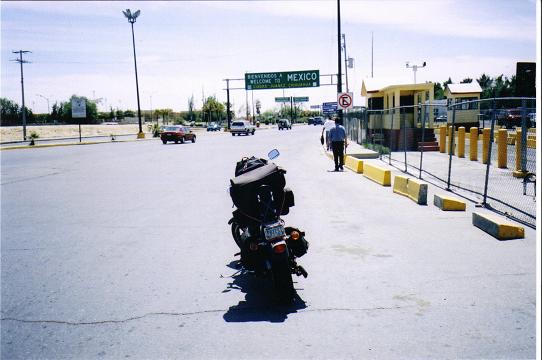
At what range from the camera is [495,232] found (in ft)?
23.1

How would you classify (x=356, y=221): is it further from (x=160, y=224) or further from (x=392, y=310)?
Result: (x=392, y=310)

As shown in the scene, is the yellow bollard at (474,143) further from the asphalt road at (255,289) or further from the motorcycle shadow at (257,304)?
the motorcycle shadow at (257,304)

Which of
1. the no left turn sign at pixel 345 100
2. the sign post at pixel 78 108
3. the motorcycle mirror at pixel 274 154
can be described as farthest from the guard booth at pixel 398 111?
the sign post at pixel 78 108

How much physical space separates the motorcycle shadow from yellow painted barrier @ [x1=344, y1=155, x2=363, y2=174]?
10.7 metres

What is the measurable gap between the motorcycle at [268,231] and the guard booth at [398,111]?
2130cm

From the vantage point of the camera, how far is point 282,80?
5141cm

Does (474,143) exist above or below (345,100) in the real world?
below

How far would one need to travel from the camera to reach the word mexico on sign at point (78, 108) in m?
49.4

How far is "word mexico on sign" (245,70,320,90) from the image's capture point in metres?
50.1

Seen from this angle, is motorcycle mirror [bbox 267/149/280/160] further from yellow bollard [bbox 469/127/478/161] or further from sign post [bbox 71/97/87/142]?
sign post [bbox 71/97/87/142]

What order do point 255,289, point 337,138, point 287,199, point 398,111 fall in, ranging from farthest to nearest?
1. point 398,111
2. point 337,138
3. point 287,199
4. point 255,289

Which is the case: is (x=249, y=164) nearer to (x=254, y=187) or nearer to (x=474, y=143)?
(x=254, y=187)

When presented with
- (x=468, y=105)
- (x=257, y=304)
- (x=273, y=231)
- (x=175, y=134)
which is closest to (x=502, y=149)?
(x=273, y=231)

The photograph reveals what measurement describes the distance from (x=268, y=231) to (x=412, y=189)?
6.57 m
